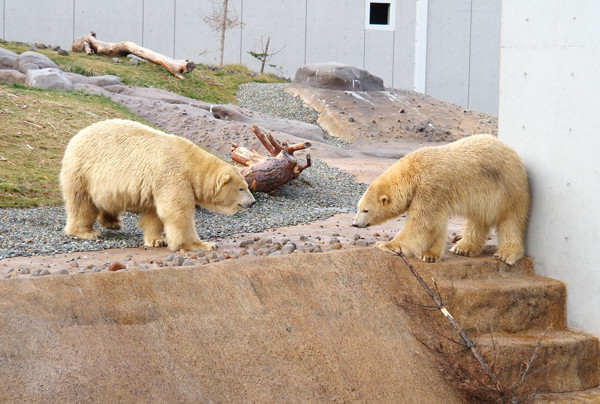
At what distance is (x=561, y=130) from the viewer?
6.08m

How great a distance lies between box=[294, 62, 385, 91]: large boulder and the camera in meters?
21.2

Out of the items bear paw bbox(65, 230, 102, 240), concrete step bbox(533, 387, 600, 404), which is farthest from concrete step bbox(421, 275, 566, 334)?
bear paw bbox(65, 230, 102, 240)

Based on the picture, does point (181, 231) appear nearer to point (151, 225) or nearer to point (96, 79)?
point (151, 225)

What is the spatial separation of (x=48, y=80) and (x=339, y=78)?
9026mm

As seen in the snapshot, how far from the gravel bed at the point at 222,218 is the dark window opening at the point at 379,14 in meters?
15.2

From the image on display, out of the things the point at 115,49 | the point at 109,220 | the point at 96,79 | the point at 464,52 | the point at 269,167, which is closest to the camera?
the point at 109,220

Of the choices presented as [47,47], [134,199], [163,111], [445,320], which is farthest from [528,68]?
[47,47]

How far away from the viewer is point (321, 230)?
25.5 ft

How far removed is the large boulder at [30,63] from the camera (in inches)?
659

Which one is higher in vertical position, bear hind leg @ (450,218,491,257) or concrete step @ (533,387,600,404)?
bear hind leg @ (450,218,491,257)

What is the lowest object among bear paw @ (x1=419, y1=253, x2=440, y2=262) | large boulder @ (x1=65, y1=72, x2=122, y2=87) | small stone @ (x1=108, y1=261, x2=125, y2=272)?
small stone @ (x1=108, y1=261, x2=125, y2=272)

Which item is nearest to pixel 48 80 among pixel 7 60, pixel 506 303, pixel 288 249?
pixel 7 60

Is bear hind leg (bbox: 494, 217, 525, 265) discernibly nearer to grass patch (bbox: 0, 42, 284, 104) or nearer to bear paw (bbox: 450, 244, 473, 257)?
bear paw (bbox: 450, 244, 473, 257)

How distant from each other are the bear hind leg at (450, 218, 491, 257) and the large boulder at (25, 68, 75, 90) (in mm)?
10905
